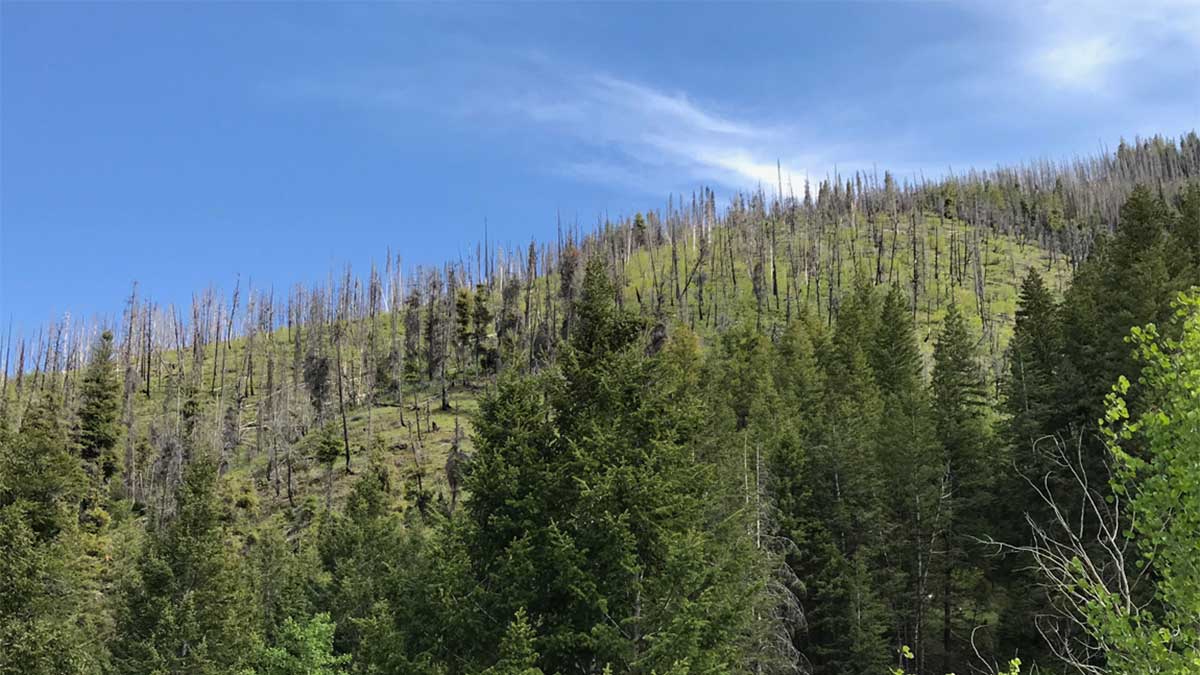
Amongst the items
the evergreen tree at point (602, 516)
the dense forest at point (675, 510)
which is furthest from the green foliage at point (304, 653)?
the evergreen tree at point (602, 516)

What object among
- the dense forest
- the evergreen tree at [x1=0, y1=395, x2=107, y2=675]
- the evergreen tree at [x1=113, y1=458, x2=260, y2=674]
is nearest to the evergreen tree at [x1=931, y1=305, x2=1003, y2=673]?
the dense forest

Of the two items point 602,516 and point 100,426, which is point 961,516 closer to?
point 602,516

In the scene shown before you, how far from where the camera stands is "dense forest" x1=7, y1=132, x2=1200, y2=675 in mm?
15947

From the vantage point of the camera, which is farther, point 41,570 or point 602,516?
point 41,570

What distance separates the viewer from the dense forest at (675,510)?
52.3 ft

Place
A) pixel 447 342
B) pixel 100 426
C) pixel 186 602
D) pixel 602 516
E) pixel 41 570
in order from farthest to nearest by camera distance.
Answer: pixel 447 342 < pixel 100 426 < pixel 186 602 < pixel 41 570 < pixel 602 516

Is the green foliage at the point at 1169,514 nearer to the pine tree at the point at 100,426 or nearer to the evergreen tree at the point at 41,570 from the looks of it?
the evergreen tree at the point at 41,570

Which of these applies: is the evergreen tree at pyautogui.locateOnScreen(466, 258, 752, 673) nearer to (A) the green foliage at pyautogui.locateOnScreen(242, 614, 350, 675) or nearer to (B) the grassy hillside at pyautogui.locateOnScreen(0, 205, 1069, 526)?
(A) the green foliage at pyautogui.locateOnScreen(242, 614, 350, 675)

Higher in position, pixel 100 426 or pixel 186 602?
pixel 100 426

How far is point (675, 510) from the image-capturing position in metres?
18.0

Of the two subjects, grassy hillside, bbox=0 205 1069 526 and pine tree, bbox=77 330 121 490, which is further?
grassy hillside, bbox=0 205 1069 526

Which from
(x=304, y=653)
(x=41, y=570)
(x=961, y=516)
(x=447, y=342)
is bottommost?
(x=304, y=653)

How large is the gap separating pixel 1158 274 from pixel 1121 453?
29.8 m

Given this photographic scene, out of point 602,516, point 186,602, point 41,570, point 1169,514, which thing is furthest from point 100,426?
point 1169,514
